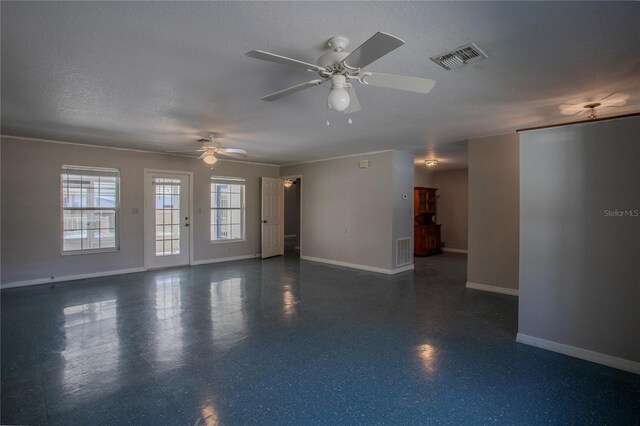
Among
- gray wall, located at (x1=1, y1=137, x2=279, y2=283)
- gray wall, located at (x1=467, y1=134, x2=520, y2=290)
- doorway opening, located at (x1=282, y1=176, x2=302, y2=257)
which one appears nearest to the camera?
gray wall, located at (x1=467, y1=134, x2=520, y2=290)

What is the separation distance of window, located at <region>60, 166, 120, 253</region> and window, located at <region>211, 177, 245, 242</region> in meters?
2.09

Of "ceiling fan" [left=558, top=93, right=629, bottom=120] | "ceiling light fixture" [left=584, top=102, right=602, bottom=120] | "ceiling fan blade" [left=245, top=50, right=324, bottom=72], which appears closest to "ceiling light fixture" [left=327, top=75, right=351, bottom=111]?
"ceiling fan blade" [left=245, top=50, right=324, bottom=72]

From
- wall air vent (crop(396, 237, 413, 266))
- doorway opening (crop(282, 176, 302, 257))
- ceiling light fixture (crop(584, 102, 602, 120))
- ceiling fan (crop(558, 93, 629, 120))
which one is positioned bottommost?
wall air vent (crop(396, 237, 413, 266))

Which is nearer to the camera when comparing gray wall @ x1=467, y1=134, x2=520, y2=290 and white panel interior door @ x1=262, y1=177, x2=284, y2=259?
gray wall @ x1=467, y1=134, x2=520, y2=290

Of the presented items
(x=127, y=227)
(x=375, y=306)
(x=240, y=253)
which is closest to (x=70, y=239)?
(x=127, y=227)

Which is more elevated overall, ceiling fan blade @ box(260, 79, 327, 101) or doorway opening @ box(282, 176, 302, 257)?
ceiling fan blade @ box(260, 79, 327, 101)

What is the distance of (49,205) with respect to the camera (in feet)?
18.4

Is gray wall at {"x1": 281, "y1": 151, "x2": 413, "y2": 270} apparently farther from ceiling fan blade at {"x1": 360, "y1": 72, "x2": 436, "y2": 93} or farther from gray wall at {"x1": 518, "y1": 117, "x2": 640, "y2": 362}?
ceiling fan blade at {"x1": 360, "y1": 72, "x2": 436, "y2": 93}

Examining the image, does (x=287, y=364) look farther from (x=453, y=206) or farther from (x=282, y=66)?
(x=453, y=206)

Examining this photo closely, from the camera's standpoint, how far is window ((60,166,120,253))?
5863 mm

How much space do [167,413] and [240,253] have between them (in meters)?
6.27

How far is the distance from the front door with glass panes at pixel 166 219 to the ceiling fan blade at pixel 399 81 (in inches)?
237

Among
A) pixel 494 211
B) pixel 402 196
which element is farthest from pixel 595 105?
pixel 402 196

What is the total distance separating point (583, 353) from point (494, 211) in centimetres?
260
